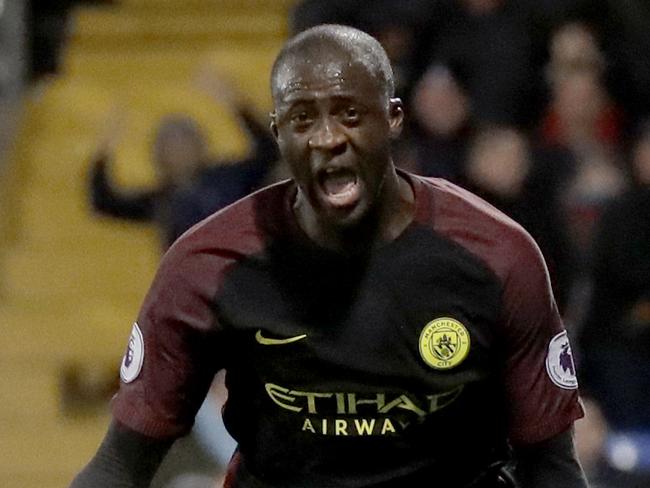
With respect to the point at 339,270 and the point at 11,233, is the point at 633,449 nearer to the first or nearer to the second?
the point at 339,270

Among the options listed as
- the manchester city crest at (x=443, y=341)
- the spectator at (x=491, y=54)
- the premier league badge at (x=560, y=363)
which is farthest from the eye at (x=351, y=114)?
the spectator at (x=491, y=54)

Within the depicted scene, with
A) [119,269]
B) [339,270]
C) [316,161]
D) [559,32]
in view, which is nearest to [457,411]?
[339,270]

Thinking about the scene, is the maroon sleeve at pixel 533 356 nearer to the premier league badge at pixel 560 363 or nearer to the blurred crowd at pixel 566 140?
the premier league badge at pixel 560 363

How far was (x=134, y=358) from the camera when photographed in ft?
8.20

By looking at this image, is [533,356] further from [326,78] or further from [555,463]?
[326,78]

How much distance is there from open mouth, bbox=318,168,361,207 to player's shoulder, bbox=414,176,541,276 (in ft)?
0.56

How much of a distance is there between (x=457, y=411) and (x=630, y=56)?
9.42ft

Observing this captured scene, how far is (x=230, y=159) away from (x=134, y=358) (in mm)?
2655

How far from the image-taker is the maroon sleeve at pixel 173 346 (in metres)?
2.45

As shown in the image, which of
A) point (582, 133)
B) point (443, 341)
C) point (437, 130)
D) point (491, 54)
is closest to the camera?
point (443, 341)

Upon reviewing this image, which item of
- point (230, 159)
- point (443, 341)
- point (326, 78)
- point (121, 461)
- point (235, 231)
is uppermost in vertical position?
point (326, 78)

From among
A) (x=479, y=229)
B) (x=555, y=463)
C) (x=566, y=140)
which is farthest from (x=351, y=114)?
(x=566, y=140)

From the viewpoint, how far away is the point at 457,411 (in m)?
2.49

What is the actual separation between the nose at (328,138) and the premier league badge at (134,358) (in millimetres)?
400
